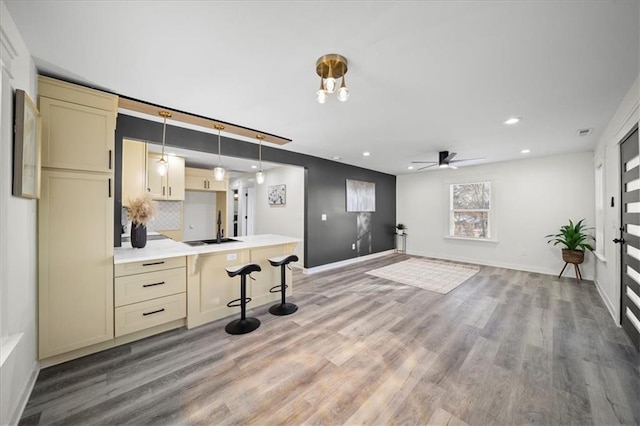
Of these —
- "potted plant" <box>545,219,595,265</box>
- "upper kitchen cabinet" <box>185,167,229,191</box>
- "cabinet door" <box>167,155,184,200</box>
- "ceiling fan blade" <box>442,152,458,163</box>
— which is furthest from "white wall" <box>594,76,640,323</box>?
"upper kitchen cabinet" <box>185,167,229,191</box>

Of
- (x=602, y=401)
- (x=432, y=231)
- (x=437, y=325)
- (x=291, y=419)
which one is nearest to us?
(x=291, y=419)

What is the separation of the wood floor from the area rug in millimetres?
1063

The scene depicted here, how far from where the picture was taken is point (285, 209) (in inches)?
231

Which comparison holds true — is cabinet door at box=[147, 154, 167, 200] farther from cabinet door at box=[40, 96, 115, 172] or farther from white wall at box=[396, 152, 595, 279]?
white wall at box=[396, 152, 595, 279]

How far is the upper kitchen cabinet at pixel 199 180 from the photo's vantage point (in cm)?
569

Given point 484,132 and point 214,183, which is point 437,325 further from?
point 214,183

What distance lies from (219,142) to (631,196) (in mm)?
4913

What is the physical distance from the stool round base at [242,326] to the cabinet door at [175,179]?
A: 325 centimetres

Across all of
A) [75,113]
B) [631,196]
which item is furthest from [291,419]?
[631,196]

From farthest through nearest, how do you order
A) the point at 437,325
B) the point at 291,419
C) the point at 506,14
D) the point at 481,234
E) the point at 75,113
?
the point at 481,234, the point at 437,325, the point at 75,113, the point at 291,419, the point at 506,14

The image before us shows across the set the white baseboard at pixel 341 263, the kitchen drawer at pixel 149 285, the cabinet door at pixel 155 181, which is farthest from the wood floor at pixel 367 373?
the cabinet door at pixel 155 181

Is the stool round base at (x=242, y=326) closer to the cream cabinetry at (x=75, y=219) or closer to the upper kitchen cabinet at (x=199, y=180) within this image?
the cream cabinetry at (x=75, y=219)

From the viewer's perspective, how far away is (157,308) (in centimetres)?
245

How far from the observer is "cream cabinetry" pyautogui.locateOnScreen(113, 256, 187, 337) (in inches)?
89.3
